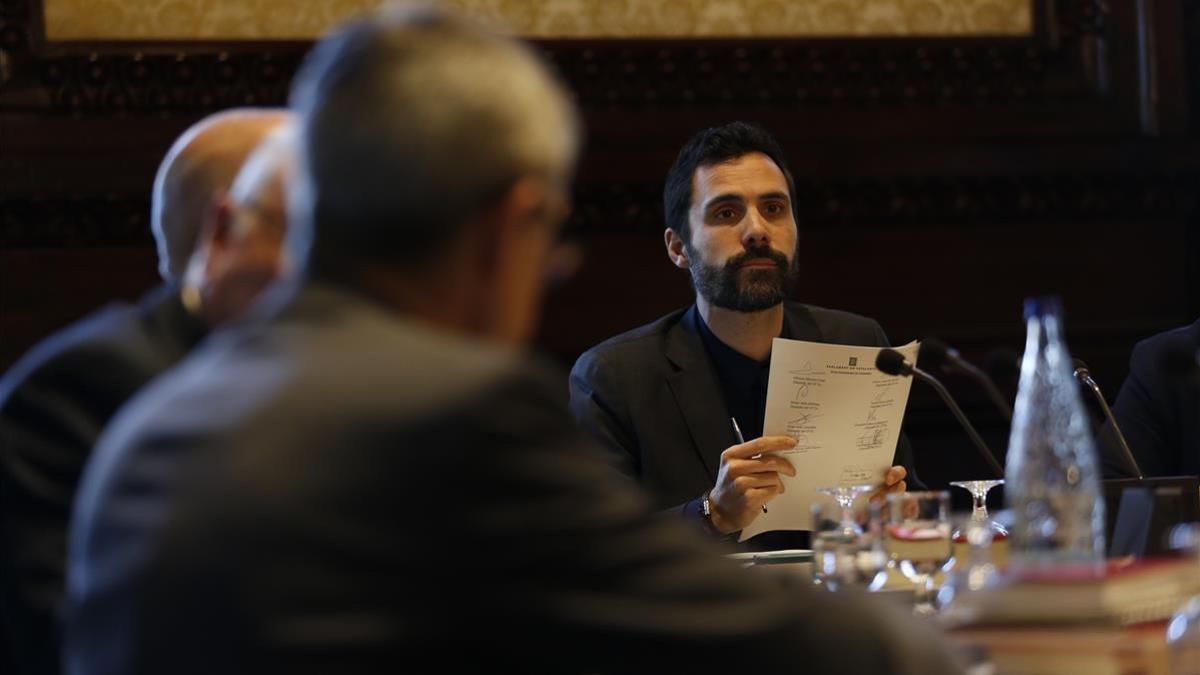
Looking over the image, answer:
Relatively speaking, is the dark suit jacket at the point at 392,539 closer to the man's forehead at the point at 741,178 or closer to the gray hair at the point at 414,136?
the gray hair at the point at 414,136

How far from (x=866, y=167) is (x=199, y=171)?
272 centimetres

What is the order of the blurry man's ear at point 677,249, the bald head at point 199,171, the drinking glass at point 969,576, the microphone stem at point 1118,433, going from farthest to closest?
1. the blurry man's ear at point 677,249
2. the microphone stem at point 1118,433
3. the bald head at point 199,171
4. the drinking glass at point 969,576

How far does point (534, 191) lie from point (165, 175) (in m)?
1.33

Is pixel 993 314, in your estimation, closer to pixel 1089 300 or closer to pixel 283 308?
pixel 1089 300

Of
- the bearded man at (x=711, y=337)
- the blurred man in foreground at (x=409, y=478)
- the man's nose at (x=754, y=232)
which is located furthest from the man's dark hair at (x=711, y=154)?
the blurred man in foreground at (x=409, y=478)

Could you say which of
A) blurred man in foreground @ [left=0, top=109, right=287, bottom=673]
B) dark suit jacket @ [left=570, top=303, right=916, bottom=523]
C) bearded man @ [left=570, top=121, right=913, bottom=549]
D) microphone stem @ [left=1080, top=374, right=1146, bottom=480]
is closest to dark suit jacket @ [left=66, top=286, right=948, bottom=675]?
blurred man in foreground @ [left=0, top=109, right=287, bottom=673]

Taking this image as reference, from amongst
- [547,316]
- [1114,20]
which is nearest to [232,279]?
[547,316]

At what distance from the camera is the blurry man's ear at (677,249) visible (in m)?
4.18

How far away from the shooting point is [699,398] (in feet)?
12.5

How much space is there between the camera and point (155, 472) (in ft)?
4.02

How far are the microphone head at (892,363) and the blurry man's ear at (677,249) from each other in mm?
1268

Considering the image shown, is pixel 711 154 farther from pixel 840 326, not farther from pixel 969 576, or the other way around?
pixel 969 576

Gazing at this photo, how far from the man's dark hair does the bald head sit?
5.78 ft

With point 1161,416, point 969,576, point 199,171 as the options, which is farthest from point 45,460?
point 1161,416
